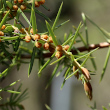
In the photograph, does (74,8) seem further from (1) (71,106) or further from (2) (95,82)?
(1) (71,106)

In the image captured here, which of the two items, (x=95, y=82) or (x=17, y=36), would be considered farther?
(x=95, y=82)

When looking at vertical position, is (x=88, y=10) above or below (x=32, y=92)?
above

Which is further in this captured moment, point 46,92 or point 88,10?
point 46,92

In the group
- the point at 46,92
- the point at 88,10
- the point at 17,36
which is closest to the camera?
the point at 17,36

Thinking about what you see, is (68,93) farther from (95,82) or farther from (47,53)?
(47,53)

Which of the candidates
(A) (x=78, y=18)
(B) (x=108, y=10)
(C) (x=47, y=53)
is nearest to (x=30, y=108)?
(A) (x=78, y=18)

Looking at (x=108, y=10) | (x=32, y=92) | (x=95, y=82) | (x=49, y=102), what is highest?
(x=108, y=10)

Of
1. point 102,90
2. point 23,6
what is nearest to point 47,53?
point 23,6

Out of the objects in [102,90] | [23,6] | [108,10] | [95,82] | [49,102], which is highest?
[23,6]

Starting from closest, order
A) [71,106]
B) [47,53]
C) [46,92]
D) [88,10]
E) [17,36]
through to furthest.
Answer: [17,36] < [47,53] < [88,10] < [46,92] < [71,106]
